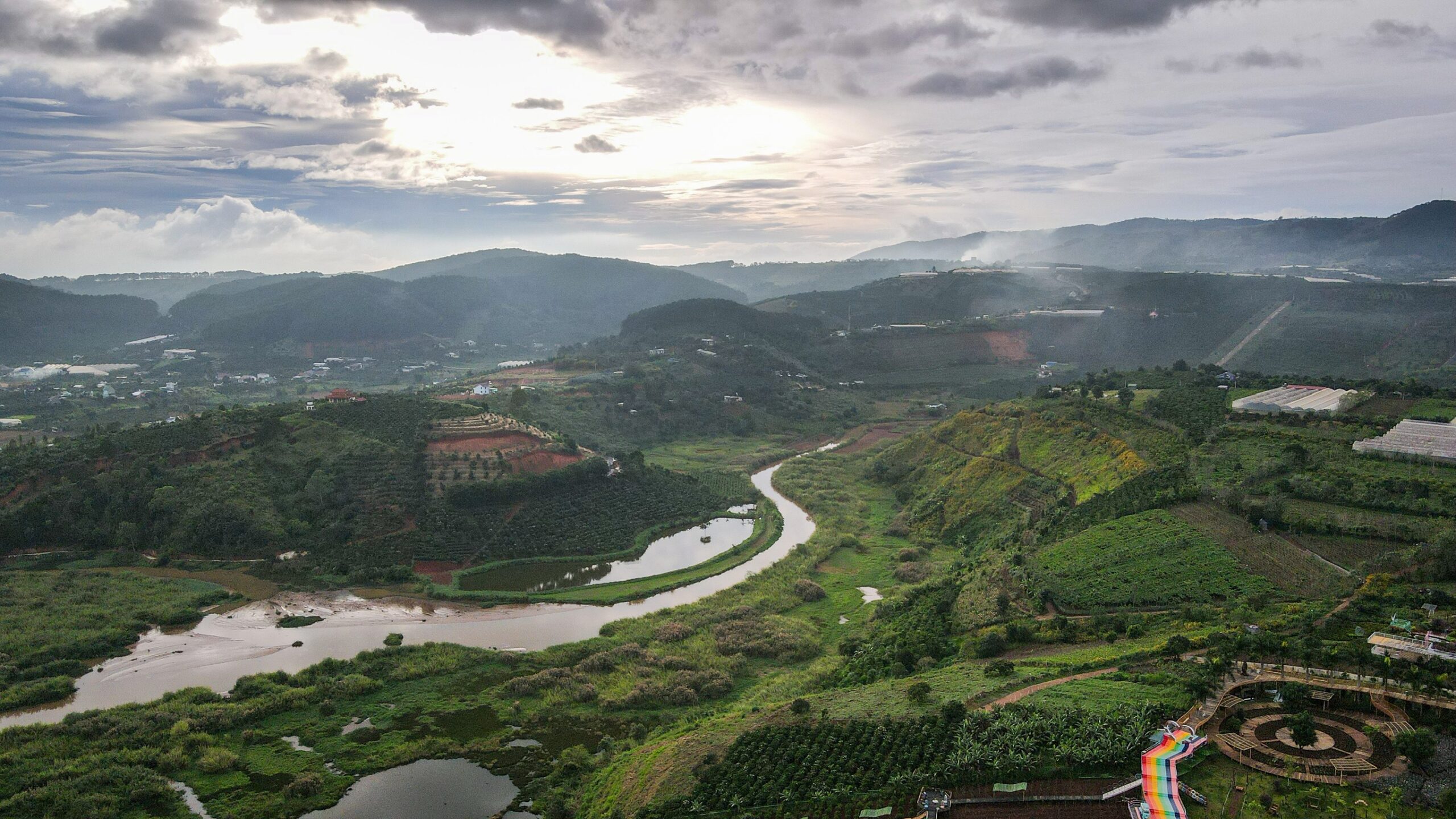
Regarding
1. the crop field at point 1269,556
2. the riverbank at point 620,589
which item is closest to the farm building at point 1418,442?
the crop field at point 1269,556

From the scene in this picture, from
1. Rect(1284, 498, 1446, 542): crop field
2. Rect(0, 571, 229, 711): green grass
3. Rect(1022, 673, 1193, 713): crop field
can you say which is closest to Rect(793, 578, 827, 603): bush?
Rect(1022, 673, 1193, 713): crop field

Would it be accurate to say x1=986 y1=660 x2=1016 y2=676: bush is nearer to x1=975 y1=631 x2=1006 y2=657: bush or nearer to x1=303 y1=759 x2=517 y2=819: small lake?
x1=975 y1=631 x2=1006 y2=657: bush

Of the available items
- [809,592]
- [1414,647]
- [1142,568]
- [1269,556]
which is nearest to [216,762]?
[809,592]

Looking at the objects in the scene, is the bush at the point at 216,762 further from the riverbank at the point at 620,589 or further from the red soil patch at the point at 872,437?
the red soil patch at the point at 872,437

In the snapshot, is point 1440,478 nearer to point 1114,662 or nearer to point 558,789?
point 1114,662

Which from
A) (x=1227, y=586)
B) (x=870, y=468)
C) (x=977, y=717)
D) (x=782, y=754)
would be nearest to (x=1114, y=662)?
(x=977, y=717)

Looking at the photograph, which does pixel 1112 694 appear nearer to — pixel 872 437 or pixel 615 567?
pixel 615 567
